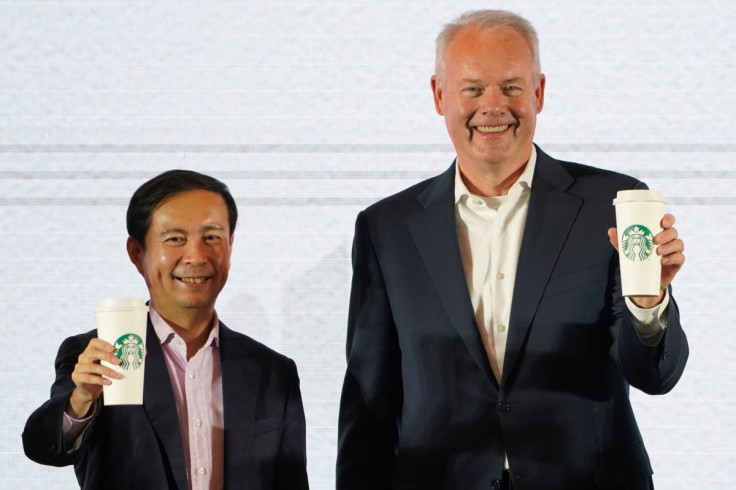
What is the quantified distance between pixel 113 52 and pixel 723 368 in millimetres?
2014

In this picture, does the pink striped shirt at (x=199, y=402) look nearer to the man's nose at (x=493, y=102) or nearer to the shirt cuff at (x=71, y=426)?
the shirt cuff at (x=71, y=426)

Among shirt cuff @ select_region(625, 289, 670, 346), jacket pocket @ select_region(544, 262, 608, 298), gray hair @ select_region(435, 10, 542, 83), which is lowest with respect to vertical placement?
shirt cuff @ select_region(625, 289, 670, 346)

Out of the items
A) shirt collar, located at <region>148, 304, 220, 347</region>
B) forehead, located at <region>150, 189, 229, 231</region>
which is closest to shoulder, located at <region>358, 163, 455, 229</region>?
forehead, located at <region>150, 189, 229, 231</region>

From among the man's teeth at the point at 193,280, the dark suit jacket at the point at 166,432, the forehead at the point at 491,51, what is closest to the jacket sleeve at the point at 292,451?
the dark suit jacket at the point at 166,432

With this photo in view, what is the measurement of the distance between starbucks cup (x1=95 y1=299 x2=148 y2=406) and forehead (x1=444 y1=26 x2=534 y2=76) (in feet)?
3.05

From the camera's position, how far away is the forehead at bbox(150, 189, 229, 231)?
269cm

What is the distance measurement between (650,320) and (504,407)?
372mm

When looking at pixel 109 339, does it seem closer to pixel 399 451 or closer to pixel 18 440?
pixel 399 451

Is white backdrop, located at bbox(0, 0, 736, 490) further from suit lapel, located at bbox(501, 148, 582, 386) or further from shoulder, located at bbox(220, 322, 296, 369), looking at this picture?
suit lapel, located at bbox(501, 148, 582, 386)

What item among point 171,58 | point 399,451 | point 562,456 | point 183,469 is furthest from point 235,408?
point 171,58

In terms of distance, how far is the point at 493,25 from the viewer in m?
2.61

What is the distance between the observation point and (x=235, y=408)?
2631 millimetres

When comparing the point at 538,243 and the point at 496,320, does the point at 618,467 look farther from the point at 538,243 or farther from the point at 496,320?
the point at 538,243

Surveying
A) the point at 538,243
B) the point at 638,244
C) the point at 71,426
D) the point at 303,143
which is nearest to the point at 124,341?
the point at 71,426
